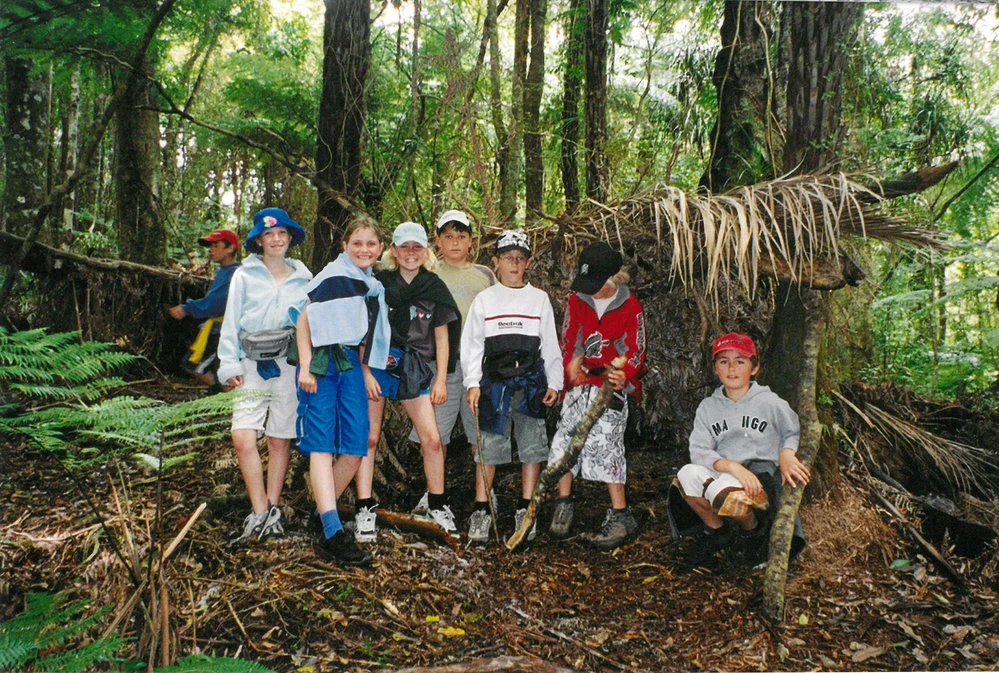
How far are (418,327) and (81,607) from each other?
1964 mm

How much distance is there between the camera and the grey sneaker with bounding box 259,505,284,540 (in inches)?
134

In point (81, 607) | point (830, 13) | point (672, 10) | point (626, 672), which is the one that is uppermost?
point (672, 10)

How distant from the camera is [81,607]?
2559 millimetres

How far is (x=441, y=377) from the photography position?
3.66m

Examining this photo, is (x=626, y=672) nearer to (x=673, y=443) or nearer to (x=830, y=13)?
(x=673, y=443)

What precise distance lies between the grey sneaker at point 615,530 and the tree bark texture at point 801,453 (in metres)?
0.81

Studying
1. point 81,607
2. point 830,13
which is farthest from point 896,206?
point 81,607

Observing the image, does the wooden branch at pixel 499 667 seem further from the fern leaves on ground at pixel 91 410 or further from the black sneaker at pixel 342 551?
the fern leaves on ground at pixel 91 410

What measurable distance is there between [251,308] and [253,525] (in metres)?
1.14

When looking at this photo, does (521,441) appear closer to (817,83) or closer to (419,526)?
(419,526)

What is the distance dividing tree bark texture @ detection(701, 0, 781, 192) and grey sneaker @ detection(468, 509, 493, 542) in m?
2.58

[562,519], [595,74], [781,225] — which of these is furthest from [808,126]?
[595,74]

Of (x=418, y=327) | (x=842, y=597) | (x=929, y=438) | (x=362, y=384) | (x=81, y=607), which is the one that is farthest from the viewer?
(x=929, y=438)

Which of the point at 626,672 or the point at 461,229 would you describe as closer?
the point at 626,672
